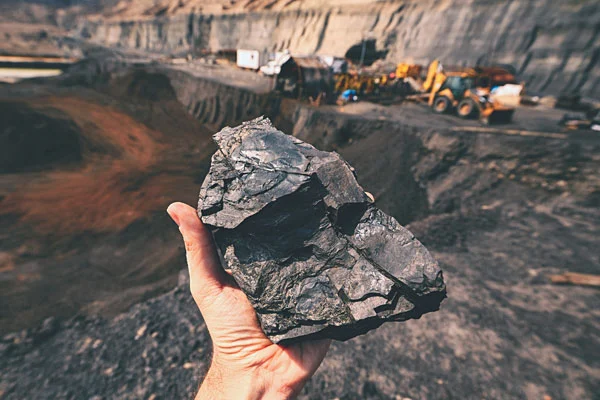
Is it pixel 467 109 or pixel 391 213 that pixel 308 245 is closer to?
pixel 391 213

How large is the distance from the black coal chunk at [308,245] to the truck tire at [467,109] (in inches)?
438

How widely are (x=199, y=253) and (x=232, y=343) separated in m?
0.91

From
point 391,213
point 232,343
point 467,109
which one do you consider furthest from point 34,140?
point 467,109

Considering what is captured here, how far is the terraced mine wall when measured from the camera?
1462cm

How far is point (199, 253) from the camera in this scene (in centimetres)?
273

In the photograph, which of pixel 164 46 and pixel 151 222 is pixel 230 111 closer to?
pixel 151 222

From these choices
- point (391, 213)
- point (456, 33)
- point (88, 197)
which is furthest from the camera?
point (456, 33)

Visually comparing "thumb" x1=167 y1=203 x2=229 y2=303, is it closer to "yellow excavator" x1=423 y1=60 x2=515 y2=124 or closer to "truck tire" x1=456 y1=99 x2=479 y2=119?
"yellow excavator" x1=423 y1=60 x2=515 y2=124

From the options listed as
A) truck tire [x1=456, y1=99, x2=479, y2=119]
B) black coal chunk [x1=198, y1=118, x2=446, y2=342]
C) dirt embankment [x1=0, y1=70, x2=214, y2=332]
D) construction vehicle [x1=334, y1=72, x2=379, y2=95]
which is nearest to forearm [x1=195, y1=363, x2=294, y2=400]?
black coal chunk [x1=198, y1=118, x2=446, y2=342]

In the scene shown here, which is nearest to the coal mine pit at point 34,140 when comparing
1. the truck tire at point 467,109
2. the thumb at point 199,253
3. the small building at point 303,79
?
the small building at point 303,79

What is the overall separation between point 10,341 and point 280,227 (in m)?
5.83

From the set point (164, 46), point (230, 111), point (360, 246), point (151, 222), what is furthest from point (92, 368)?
point (164, 46)

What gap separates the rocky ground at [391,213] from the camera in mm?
4578

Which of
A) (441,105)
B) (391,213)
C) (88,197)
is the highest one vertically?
(441,105)
